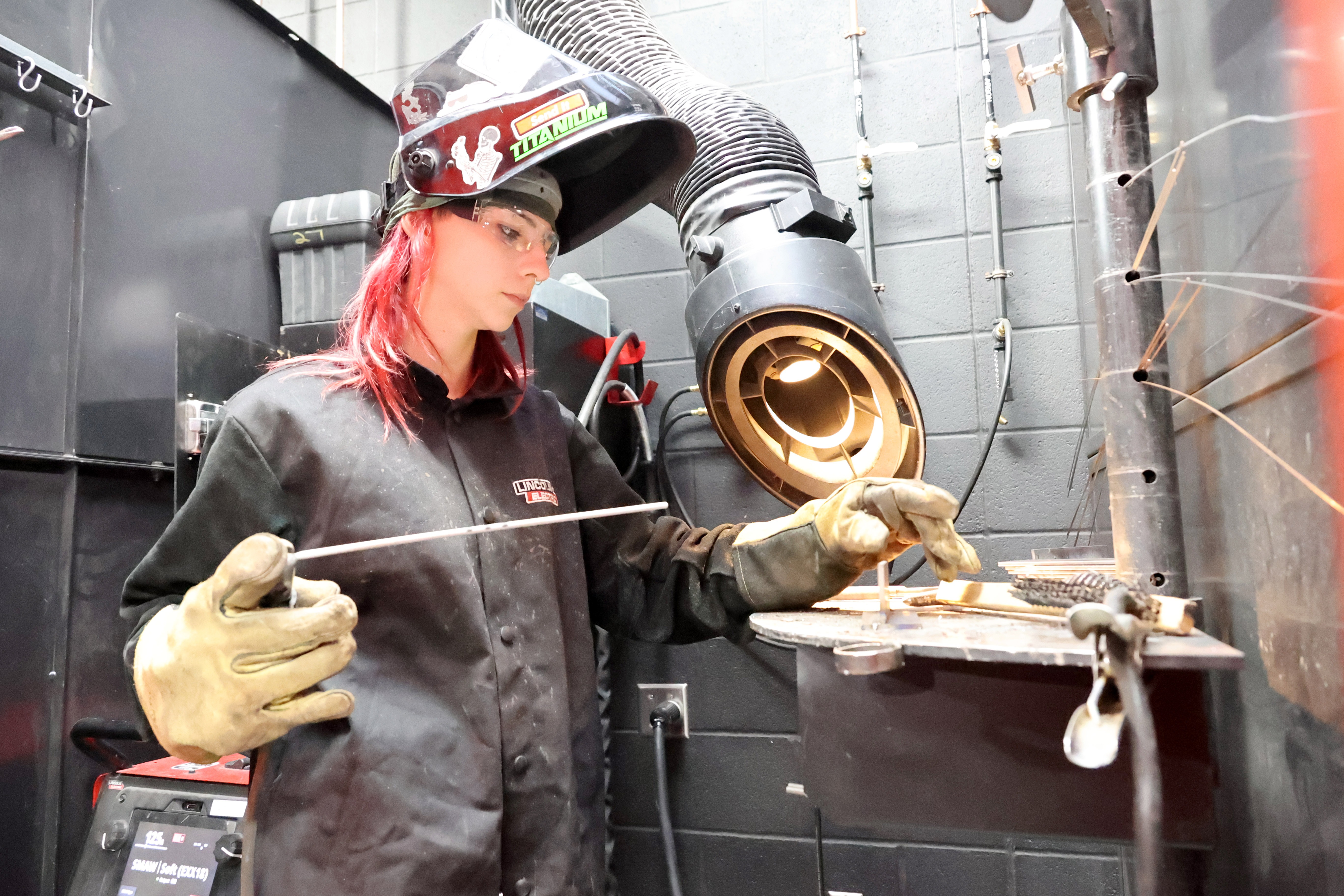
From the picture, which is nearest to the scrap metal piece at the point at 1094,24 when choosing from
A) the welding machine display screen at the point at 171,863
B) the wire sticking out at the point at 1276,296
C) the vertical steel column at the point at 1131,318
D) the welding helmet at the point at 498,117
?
the vertical steel column at the point at 1131,318

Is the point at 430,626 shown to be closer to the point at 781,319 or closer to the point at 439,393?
the point at 439,393

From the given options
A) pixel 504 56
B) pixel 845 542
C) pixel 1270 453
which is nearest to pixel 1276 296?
pixel 1270 453

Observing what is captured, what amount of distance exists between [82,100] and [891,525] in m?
1.59

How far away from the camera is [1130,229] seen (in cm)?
87

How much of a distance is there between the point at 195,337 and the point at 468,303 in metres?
0.71

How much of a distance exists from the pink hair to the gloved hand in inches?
18.1

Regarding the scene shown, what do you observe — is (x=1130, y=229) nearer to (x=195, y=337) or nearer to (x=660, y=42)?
(x=660, y=42)

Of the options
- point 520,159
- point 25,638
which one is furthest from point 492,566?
point 25,638

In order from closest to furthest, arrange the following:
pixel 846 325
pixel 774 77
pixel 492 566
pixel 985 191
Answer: pixel 492 566 < pixel 846 325 < pixel 985 191 < pixel 774 77

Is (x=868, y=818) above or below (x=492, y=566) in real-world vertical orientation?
below

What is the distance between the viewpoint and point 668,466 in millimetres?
1929

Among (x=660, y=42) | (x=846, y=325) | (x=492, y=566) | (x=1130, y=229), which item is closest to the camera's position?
(x=1130, y=229)

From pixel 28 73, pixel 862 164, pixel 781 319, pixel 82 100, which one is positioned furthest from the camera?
pixel 862 164

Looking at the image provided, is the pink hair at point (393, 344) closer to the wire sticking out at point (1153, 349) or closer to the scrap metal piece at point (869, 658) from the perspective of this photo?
the scrap metal piece at point (869, 658)
